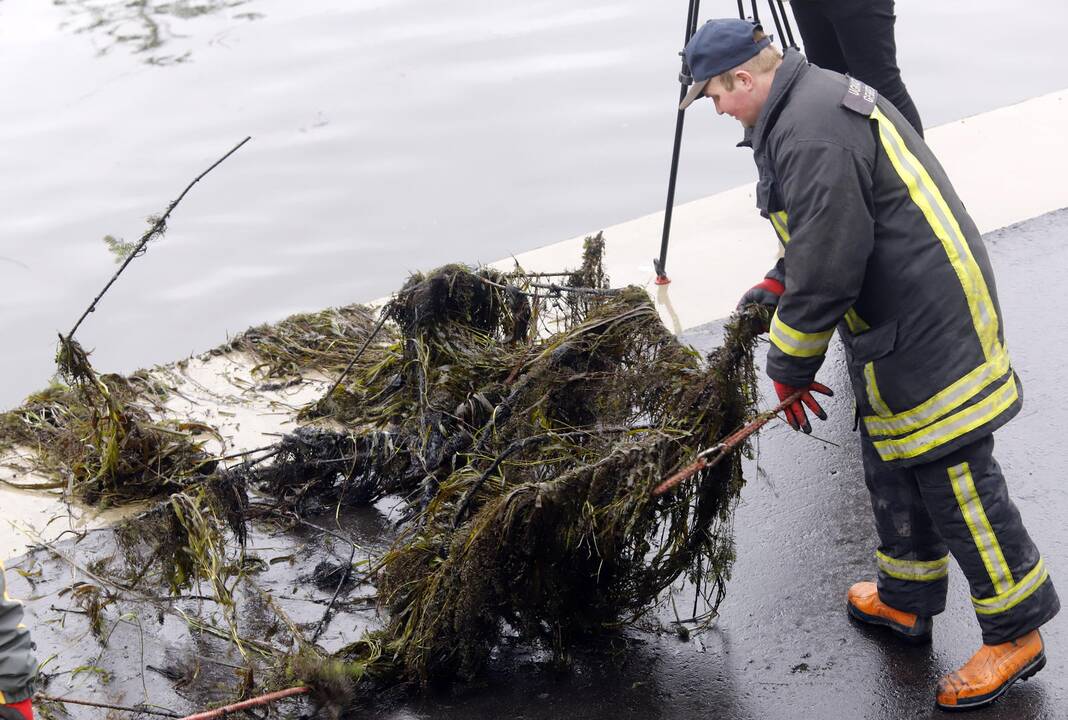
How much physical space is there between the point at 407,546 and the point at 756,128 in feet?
5.36

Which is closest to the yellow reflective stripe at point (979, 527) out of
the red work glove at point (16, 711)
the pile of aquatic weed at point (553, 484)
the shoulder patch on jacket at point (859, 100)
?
the pile of aquatic weed at point (553, 484)

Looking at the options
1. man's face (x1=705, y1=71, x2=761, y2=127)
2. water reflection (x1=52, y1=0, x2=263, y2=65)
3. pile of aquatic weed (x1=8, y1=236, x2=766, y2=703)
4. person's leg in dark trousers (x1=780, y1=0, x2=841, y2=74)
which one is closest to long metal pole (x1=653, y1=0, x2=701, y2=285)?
person's leg in dark trousers (x1=780, y1=0, x2=841, y2=74)

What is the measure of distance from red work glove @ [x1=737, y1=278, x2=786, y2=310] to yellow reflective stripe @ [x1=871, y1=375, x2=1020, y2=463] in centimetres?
57

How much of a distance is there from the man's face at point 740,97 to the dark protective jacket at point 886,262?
0.09 meters

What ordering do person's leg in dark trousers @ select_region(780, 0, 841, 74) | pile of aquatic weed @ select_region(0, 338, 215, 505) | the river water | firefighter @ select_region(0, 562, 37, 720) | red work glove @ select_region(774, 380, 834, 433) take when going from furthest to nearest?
the river water, person's leg in dark trousers @ select_region(780, 0, 841, 74), pile of aquatic weed @ select_region(0, 338, 215, 505), red work glove @ select_region(774, 380, 834, 433), firefighter @ select_region(0, 562, 37, 720)

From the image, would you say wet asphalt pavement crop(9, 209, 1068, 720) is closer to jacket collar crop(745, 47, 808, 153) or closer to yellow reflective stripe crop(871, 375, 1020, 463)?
yellow reflective stripe crop(871, 375, 1020, 463)

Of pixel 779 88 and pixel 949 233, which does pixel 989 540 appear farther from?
pixel 779 88

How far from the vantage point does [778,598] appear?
12.1ft

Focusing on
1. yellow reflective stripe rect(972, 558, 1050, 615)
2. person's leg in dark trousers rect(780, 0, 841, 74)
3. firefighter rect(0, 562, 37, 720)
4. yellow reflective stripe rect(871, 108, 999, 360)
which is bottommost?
yellow reflective stripe rect(972, 558, 1050, 615)

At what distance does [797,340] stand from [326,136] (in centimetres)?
681

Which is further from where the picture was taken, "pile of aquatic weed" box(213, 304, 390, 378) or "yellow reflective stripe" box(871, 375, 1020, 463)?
"pile of aquatic weed" box(213, 304, 390, 378)

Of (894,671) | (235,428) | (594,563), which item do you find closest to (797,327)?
(594,563)

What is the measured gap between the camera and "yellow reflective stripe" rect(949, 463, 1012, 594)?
10.0ft

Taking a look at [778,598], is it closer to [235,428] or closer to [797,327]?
[797,327]
